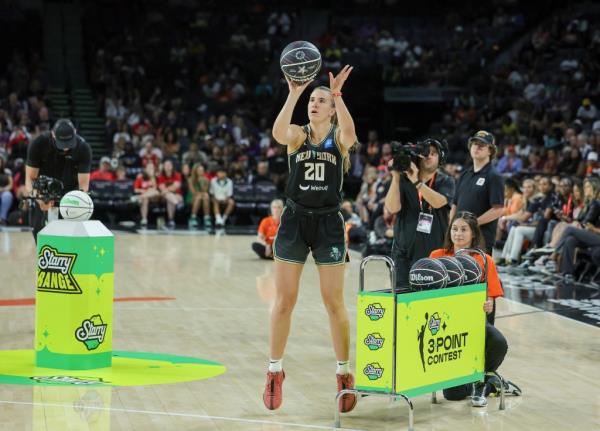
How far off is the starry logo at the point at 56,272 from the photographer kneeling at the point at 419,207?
2336 millimetres

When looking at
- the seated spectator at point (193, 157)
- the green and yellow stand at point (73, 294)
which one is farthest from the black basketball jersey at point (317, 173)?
the seated spectator at point (193, 157)

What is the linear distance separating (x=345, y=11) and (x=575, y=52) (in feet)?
25.2

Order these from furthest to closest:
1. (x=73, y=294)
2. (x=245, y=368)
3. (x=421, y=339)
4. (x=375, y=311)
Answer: (x=245, y=368) < (x=73, y=294) < (x=421, y=339) < (x=375, y=311)

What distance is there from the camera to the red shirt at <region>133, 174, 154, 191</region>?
23.3m

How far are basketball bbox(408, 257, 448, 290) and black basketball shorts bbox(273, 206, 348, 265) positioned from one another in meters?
0.46

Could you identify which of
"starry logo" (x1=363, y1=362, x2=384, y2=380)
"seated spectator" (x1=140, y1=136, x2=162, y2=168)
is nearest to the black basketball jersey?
"starry logo" (x1=363, y1=362, x2=384, y2=380)

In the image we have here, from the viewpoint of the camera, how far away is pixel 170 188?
76.4ft

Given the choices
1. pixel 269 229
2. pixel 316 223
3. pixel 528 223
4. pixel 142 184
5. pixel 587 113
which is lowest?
pixel 269 229

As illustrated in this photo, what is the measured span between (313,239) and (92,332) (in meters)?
1.93

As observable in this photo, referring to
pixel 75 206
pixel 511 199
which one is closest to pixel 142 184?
pixel 511 199

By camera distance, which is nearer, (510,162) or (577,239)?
(577,239)

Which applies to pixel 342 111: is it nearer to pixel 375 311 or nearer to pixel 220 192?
pixel 375 311

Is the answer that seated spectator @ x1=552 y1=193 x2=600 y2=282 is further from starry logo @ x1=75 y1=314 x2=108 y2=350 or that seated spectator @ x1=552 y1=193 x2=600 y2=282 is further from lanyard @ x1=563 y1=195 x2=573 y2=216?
starry logo @ x1=75 y1=314 x2=108 y2=350

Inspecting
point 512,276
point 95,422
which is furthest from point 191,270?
point 95,422
